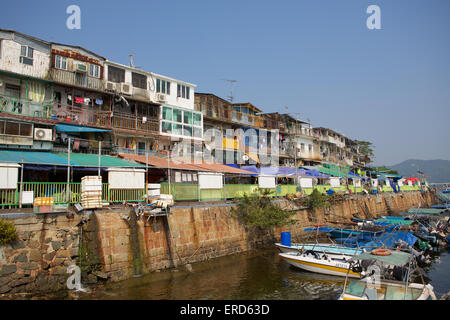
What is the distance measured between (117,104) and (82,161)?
8.79 metres

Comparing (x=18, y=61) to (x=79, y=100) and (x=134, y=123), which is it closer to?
(x=79, y=100)

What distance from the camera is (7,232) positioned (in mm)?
12031

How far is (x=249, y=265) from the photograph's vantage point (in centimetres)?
1862

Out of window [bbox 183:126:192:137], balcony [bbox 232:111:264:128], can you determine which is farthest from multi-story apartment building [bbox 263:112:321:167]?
window [bbox 183:126:192:137]

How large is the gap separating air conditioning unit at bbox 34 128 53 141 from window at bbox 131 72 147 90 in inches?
360

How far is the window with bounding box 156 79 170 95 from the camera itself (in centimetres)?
2910

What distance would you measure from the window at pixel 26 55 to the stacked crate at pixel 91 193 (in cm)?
1203

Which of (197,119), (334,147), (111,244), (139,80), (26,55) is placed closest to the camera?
(111,244)

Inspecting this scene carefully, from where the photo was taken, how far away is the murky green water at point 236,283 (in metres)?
13.3

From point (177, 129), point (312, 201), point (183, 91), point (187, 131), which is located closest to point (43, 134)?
point (177, 129)

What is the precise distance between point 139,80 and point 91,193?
51.5 ft

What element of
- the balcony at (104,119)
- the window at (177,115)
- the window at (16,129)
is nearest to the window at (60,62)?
the balcony at (104,119)
